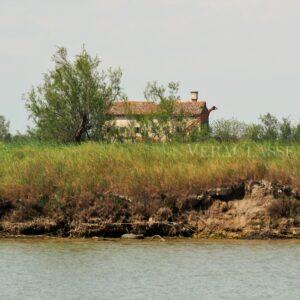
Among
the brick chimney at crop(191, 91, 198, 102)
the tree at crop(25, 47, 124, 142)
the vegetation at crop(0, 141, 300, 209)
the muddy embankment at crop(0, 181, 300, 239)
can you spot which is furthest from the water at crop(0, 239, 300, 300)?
the brick chimney at crop(191, 91, 198, 102)

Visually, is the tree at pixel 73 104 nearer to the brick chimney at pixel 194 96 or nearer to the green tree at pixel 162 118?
the green tree at pixel 162 118

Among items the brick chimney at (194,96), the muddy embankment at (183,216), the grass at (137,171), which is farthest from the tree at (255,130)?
the brick chimney at (194,96)

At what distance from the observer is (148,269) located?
17.6m

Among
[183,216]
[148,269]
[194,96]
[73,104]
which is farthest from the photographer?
[194,96]

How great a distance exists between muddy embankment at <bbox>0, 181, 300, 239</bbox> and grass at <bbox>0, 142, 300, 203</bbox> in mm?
252

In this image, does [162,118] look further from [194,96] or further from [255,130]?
[194,96]

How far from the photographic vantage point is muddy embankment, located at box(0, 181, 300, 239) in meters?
21.9

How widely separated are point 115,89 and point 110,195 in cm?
1729

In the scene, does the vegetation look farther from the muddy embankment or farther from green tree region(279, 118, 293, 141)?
Answer: green tree region(279, 118, 293, 141)

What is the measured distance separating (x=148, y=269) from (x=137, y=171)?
5642mm

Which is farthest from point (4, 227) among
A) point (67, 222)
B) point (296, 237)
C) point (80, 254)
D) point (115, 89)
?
point (115, 89)

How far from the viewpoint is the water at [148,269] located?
1555cm

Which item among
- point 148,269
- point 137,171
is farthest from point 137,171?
point 148,269

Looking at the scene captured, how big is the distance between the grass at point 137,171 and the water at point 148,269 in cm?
164
